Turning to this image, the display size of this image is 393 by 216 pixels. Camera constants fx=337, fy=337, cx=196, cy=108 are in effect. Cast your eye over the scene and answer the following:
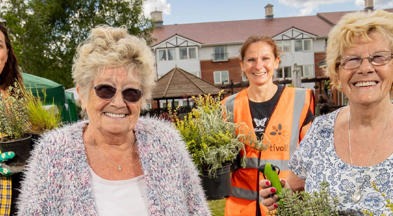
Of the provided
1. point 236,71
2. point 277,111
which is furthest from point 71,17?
point 236,71

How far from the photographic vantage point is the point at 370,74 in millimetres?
1711

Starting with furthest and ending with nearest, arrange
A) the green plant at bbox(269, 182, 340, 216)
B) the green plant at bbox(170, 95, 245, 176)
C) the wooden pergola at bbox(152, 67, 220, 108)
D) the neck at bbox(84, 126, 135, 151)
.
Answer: the wooden pergola at bbox(152, 67, 220, 108) < the green plant at bbox(170, 95, 245, 176) < the neck at bbox(84, 126, 135, 151) < the green plant at bbox(269, 182, 340, 216)

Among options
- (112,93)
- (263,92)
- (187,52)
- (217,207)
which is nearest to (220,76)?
(187,52)

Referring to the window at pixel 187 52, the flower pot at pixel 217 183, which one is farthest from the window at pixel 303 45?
the flower pot at pixel 217 183

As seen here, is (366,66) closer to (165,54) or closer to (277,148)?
(277,148)

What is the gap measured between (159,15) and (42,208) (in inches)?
1375

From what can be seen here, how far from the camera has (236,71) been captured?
106 ft

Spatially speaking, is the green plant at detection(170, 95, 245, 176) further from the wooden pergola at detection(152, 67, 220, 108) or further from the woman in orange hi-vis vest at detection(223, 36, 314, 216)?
the wooden pergola at detection(152, 67, 220, 108)

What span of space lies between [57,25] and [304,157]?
16338 mm

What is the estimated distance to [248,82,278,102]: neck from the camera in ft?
9.77

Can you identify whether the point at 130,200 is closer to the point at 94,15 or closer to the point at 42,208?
the point at 42,208

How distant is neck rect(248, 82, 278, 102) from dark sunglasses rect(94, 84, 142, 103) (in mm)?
1491

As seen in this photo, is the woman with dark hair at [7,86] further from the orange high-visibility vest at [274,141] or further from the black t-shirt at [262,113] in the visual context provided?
the black t-shirt at [262,113]

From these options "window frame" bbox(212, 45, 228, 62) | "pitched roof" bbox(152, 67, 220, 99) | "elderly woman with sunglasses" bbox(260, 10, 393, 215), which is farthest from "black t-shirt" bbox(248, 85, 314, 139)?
"window frame" bbox(212, 45, 228, 62)
